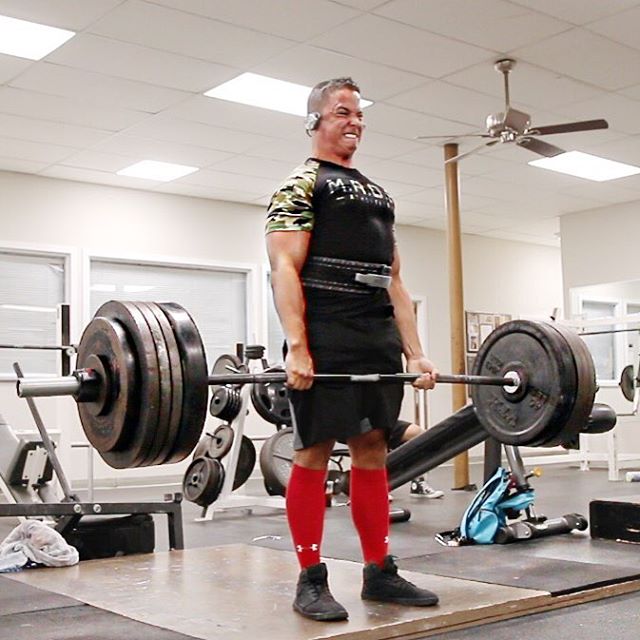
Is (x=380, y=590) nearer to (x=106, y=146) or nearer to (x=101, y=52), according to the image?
(x=101, y=52)

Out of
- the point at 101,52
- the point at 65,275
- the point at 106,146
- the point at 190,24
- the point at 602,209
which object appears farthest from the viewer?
the point at 602,209

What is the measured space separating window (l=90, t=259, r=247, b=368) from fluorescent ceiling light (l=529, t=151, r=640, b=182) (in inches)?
108

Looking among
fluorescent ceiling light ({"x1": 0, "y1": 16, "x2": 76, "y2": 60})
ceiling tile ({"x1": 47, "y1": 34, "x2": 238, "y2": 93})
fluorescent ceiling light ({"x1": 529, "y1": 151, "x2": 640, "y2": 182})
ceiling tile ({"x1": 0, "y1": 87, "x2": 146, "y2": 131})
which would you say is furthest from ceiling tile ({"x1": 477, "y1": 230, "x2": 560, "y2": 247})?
fluorescent ceiling light ({"x1": 0, "y1": 16, "x2": 76, "y2": 60})

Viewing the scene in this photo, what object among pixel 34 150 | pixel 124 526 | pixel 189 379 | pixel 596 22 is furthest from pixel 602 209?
pixel 189 379

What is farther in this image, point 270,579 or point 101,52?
point 101,52

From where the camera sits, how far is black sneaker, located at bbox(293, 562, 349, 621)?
2180 millimetres

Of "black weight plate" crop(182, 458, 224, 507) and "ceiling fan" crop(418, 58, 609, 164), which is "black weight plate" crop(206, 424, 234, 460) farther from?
"ceiling fan" crop(418, 58, 609, 164)

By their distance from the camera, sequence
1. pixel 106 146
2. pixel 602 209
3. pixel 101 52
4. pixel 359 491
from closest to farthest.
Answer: pixel 359 491, pixel 101 52, pixel 106 146, pixel 602 209

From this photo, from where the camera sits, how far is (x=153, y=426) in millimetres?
2006

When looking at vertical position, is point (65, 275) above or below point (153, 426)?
above

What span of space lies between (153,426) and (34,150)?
4.89 m

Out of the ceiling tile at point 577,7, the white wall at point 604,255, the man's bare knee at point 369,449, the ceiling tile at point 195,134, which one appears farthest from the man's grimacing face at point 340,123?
the white wall at point 604,255

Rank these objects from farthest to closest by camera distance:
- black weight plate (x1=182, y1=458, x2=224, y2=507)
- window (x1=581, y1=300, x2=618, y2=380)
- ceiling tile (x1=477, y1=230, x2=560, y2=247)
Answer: ceiling tile (x1=477, y1=230, x2=560, y2=247)
window (x1=581, y1=300, x2=618, y2=380)
black weight plate (x1=182, y1=458, x2=224, y2=507)

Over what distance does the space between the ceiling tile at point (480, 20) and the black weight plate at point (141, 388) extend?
2.72 m
